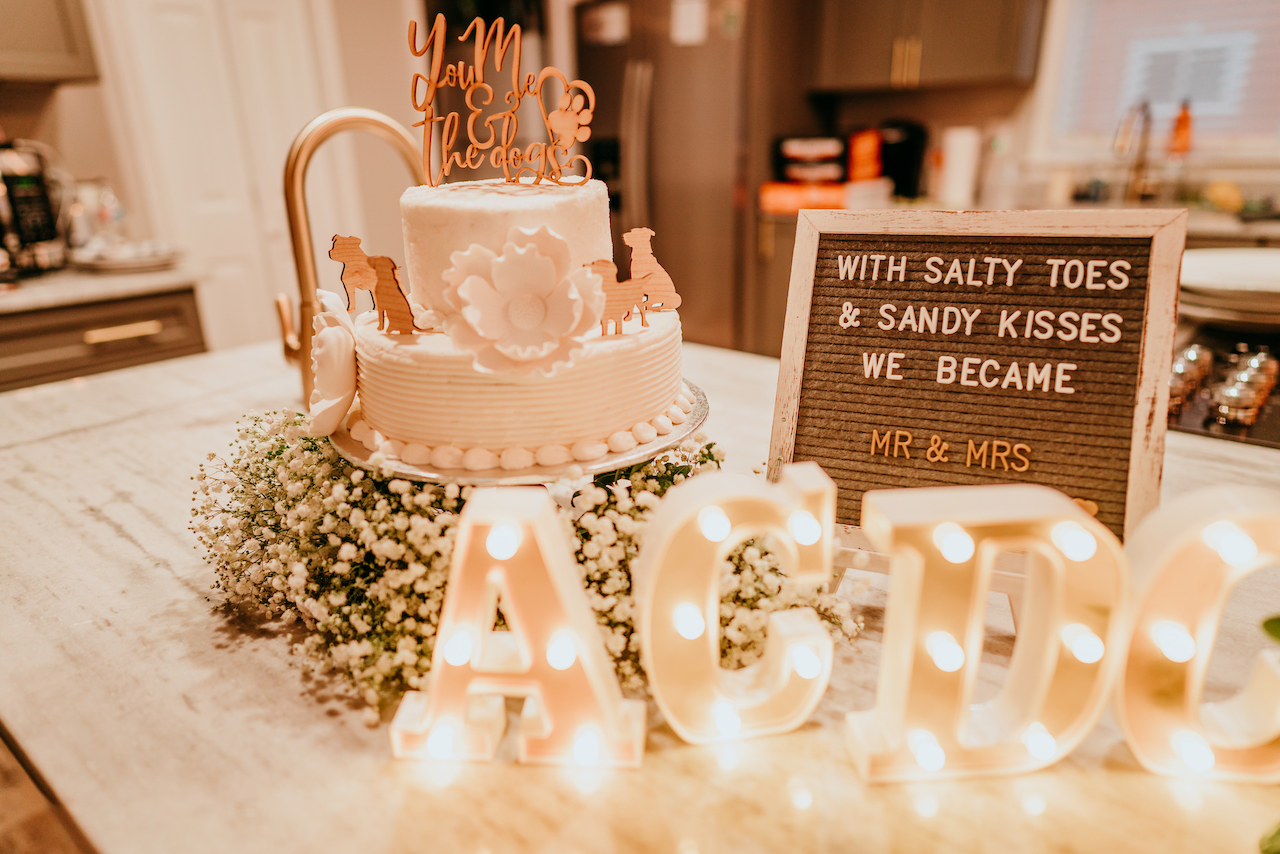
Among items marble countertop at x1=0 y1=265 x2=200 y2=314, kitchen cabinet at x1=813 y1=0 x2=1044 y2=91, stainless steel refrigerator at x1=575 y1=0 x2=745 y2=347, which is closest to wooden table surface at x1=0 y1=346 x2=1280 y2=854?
marble countertop at x1=0 y1=265 x2=200 y2=314

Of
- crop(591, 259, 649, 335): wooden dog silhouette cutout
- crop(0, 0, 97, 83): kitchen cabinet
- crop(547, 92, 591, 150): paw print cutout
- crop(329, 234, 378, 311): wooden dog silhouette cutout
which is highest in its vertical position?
crop(0, 0, 97, 83): kitchen cabinet

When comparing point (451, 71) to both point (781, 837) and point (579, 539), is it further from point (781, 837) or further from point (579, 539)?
point (781, 837)

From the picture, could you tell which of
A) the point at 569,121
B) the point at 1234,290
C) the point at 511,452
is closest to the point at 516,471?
the point at 511,452

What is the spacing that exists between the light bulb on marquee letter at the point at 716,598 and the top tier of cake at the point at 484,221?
1.32ft

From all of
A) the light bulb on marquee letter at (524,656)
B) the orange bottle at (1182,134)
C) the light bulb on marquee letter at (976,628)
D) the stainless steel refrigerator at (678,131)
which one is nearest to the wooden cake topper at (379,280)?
the light bulb on marquee letter at (524,656)

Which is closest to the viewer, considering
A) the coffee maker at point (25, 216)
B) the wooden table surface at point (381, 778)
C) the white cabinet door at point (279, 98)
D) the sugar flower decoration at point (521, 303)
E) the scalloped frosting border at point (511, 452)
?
the wooden table surface at point (381, 778)

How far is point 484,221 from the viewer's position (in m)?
0.92

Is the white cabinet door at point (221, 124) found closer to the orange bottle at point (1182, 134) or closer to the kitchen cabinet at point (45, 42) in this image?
the kitchen cabinet at point (45, 42)

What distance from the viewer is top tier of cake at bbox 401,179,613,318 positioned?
92cm

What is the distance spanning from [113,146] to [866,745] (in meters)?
4.93

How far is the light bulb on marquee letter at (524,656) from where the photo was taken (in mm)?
672

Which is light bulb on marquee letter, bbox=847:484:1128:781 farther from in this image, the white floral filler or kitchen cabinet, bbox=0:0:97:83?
kitchen cabinet, bbox=0:0:97:83

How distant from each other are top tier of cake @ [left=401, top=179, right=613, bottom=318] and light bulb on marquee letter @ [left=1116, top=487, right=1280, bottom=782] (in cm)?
71

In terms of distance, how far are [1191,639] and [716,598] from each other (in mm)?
449
